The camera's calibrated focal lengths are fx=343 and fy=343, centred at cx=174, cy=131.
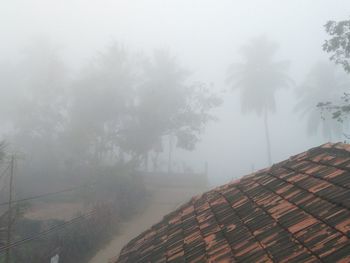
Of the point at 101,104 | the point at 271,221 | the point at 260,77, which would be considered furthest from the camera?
the point at 260,77

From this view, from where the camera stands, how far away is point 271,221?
3578mm

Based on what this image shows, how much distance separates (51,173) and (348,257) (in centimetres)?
3090

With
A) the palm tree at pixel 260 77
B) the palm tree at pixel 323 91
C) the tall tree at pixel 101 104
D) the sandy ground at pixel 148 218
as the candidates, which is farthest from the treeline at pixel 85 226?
the palm tree at pixel 323 91

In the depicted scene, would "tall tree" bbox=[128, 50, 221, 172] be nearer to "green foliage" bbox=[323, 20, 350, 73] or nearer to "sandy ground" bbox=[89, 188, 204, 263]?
"sandy ground" bbox=[89, 188, 204, 263]

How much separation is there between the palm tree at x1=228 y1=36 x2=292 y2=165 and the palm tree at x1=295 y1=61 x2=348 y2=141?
3797 millimetres

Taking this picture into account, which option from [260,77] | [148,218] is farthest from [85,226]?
[260,77]

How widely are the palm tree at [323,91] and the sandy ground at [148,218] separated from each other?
20.7 meters

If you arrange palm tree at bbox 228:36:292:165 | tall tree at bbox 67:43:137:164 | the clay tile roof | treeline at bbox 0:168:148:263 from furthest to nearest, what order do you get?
palm tree at bbox 228:36:292:165, tall tree at bbox 67:43:137:164, treeline at bbox 0:168:148:263, the clay tile roof

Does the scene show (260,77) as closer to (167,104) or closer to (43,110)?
(167,104)

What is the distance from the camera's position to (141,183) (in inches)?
1071

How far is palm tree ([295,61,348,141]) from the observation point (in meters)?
41.7

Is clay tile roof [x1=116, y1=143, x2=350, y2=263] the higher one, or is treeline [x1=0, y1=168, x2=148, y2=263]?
clay tile roof [x1=116, y1=143, x2=350, y2=263]

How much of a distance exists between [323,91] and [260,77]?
8.05 metres

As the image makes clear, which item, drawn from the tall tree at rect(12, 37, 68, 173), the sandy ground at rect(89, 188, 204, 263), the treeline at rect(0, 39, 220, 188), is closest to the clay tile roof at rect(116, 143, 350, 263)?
the sandy ground at rect(89, 188, 204, 263)
